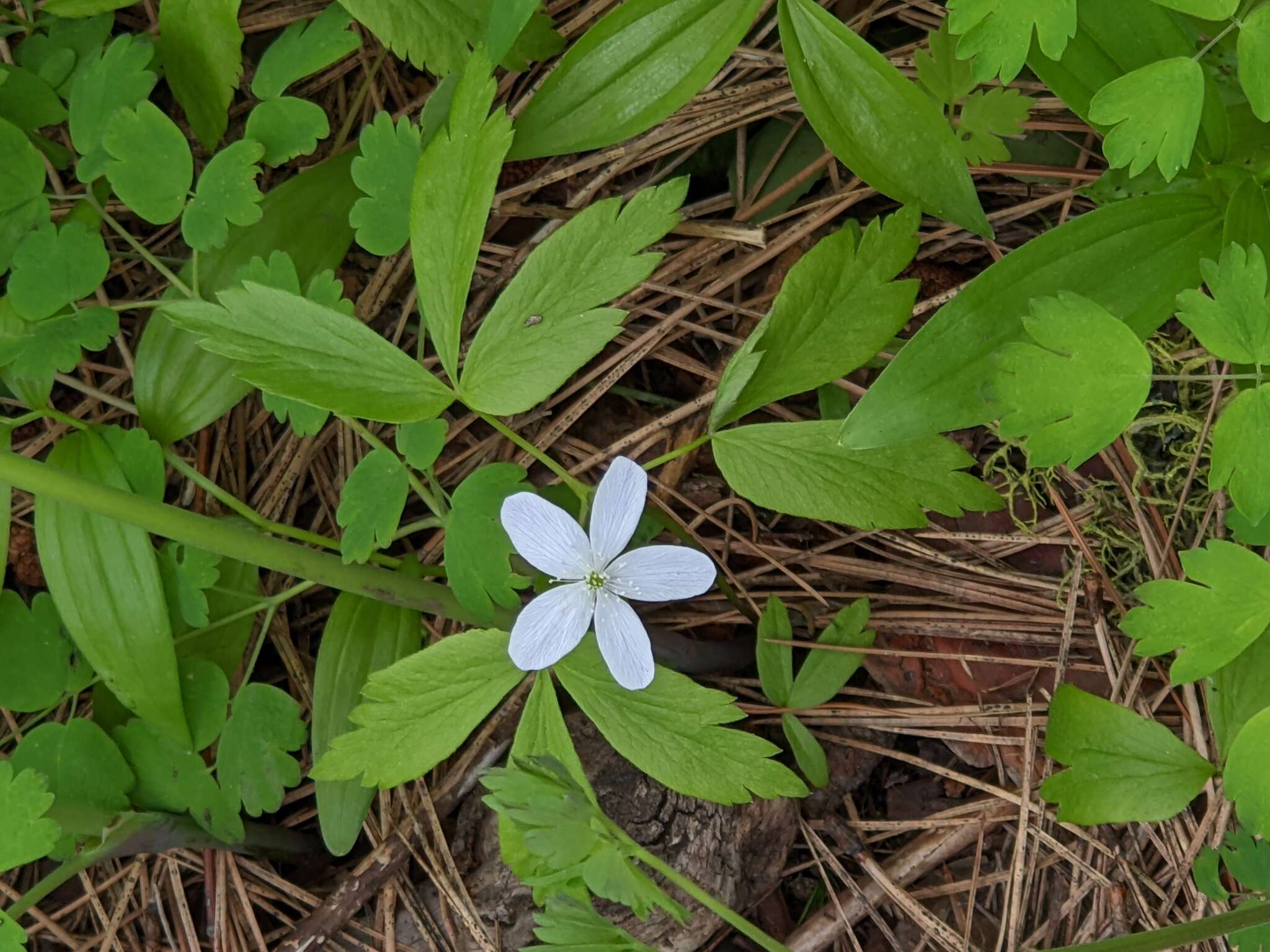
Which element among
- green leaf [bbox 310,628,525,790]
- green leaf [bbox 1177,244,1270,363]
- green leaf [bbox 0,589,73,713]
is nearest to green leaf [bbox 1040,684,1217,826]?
green leaf [bbox 1177,244,1270,363]

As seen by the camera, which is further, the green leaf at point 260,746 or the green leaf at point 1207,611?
the green leaf at point 260,746

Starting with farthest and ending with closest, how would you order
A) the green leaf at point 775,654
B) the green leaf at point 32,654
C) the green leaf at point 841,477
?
the green leaf at point 32,654
the green leaf at point 775,654
the green leaf at point 841,477

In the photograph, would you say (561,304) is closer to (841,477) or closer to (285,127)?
(841,477)

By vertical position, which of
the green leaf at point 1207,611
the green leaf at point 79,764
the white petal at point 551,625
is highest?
the white petal at point 551,625

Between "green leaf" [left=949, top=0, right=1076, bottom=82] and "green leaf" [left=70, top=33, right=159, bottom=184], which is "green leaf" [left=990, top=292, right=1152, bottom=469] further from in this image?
"green leaf" [left=70, top=33, right=159, bottom=184]

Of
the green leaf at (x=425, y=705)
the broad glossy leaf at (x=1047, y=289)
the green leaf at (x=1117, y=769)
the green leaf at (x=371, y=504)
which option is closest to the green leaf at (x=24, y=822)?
the green leaf at (x=425, y=705)

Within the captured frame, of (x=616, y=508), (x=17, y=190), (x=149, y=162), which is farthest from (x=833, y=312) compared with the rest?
(x=17, y=190)

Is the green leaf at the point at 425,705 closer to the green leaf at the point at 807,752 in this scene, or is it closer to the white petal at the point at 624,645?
the white petal at the point at 624,645
